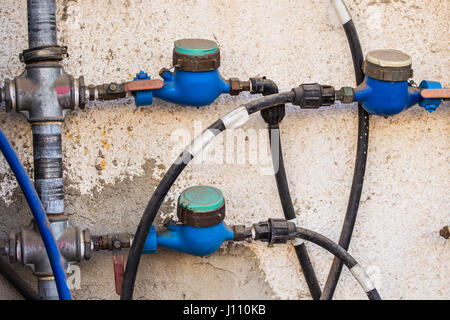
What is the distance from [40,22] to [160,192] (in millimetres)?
327

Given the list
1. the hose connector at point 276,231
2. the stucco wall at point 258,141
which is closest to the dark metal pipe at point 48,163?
the stucco wall at point 258,141

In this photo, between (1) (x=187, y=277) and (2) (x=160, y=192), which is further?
(1) (x=187, y=277)

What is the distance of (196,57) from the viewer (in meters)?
0.90

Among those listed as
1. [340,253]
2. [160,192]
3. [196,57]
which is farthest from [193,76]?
[340,253]

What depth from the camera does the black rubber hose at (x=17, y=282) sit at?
96 centimetres

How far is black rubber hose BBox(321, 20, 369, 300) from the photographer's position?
3.30 feet

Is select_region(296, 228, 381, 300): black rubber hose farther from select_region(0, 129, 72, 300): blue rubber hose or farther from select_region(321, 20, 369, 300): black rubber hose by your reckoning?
select_region(0, 129, 72, 300): blue rubber hose

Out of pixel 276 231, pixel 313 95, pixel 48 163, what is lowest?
pixel 276 231

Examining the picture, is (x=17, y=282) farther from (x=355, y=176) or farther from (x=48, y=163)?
(x=355, y=176)

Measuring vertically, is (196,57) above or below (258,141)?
above
